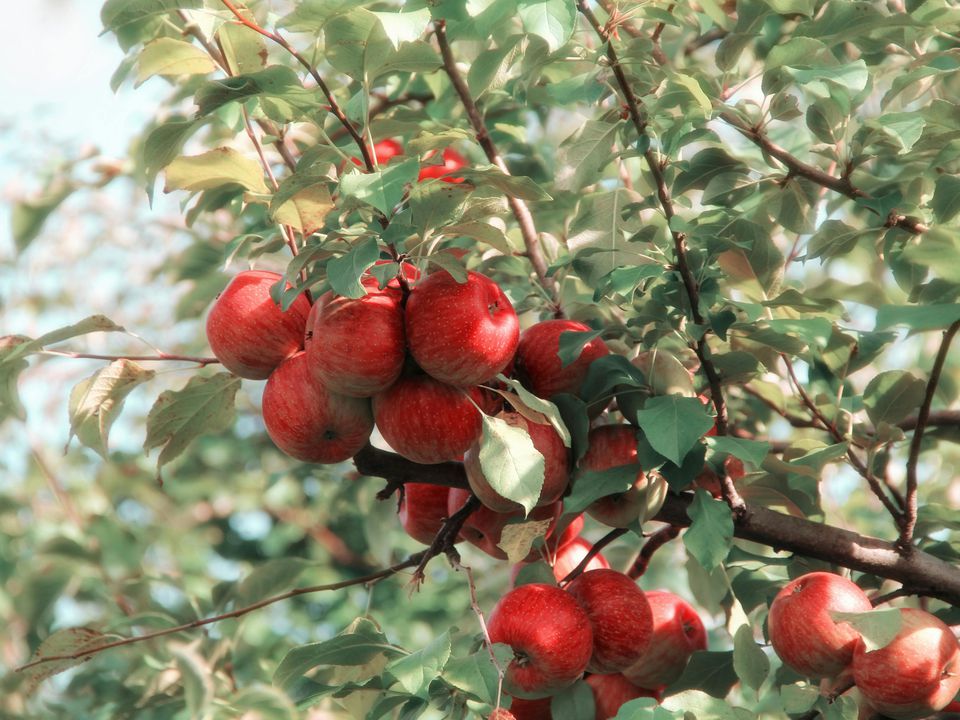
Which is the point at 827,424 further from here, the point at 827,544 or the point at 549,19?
the point at 549,19

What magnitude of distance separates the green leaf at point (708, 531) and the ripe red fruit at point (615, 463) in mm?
78

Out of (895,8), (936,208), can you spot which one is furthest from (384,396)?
(895,8)

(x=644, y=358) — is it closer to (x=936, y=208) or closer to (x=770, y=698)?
(x=936, y=208)

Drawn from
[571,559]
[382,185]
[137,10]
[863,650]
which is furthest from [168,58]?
[863,650]

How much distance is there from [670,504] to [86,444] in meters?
0.81

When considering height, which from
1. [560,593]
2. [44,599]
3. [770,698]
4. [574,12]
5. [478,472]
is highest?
[574,12]

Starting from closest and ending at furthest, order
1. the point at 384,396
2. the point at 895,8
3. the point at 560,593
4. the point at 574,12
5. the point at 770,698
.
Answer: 1. the point at 574,12
2. the point at 384,396
3. the point at 560,593
4. the point at 895,8
5. the point at 770,698

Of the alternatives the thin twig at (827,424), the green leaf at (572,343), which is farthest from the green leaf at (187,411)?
the thin twig at (827,424)

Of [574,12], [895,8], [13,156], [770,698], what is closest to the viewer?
[574,12]

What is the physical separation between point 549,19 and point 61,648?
3.72 ft

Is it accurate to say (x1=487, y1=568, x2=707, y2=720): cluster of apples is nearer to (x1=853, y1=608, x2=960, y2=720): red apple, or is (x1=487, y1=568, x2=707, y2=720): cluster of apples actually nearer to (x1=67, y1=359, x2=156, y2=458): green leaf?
(x1=853, y1=608, x2=960, y2=720): red apple

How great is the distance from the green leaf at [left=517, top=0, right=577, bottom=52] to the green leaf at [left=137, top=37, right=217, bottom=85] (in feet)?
1.92

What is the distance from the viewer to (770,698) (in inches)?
81.6

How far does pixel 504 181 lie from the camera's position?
122 centimetres
